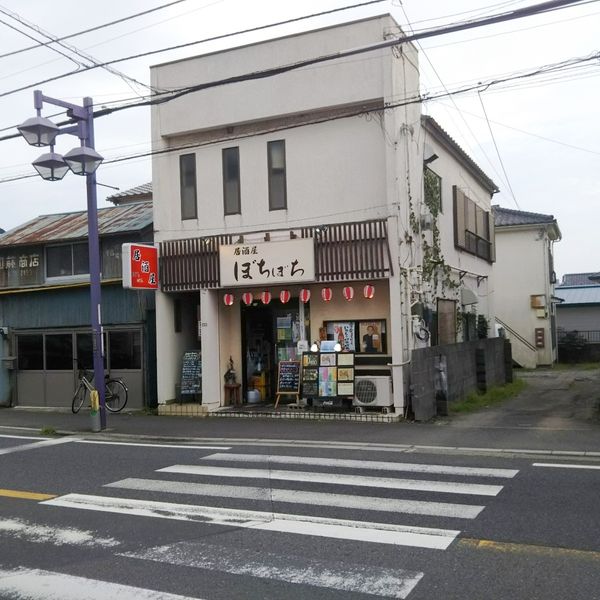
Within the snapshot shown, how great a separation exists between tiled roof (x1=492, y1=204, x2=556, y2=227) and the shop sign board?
17812mm

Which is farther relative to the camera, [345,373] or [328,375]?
[328,375]

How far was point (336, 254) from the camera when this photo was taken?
14391 millimetres

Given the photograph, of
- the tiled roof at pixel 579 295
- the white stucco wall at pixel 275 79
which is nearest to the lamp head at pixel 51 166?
the white stucco wall at pixel 275 79

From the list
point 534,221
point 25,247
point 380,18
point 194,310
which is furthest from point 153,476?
point 534,221

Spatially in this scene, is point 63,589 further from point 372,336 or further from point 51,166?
point 372,336

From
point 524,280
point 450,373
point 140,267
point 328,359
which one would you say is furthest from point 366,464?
point 524,280

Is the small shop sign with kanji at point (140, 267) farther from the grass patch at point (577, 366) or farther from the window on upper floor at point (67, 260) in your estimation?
the grass patch at point (577, 366)

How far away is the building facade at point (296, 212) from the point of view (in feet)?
46.5

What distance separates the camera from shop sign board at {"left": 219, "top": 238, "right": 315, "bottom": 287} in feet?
47.8

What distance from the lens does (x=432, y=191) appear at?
54.9ft

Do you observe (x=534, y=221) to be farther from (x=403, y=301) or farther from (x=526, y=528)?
(x=526, y=528)

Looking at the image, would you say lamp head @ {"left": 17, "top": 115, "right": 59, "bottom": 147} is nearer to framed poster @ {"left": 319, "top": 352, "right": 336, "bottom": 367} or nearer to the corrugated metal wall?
the corrugated metal wall

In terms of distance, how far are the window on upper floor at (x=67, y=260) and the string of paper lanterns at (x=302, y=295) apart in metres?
4.78

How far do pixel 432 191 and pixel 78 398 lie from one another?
1039 cm
